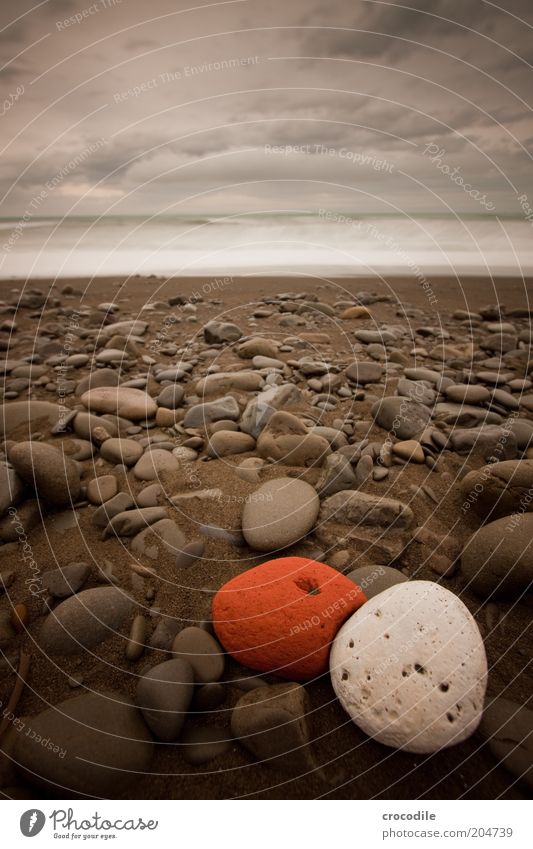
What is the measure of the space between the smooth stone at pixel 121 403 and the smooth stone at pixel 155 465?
753 millimetres

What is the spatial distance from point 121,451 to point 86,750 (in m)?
2.39

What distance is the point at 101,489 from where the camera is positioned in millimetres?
3402

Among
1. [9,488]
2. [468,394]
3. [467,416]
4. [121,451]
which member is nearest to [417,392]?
[468,394]

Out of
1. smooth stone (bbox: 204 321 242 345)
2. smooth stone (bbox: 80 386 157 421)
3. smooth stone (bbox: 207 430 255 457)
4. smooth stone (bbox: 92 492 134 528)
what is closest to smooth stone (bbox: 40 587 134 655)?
smooth stone (bbox: 92 492 134 528)

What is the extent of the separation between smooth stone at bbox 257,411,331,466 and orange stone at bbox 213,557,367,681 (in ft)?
4.35

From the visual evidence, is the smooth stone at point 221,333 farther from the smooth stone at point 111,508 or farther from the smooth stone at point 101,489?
the smooth stone at point 111,508

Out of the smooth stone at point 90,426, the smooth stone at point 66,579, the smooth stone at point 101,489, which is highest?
the smooth stone at point 90,426

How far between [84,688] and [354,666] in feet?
4.62

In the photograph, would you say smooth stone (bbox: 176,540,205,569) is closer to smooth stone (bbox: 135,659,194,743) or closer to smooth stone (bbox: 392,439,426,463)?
smooth stone (bbox: 135,659,194,743)

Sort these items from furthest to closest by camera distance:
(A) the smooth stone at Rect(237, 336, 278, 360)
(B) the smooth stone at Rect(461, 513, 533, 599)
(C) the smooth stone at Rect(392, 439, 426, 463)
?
(A) the smooth stone at Rect(237, 336, 278, 360) → (C) the smooth stone at Rect(392, 439, 426, 463) → (B) the smooth stone at Rect(461, 513, 533, 599)

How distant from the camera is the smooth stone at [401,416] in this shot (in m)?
4.07

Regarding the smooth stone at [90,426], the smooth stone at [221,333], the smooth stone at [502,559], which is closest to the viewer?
the smooth stone at [502,559]

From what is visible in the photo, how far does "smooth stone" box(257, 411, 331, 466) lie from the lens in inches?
144

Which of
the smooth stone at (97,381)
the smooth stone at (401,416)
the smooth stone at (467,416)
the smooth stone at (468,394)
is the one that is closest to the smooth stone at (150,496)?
the smooth stone at (97,381)
